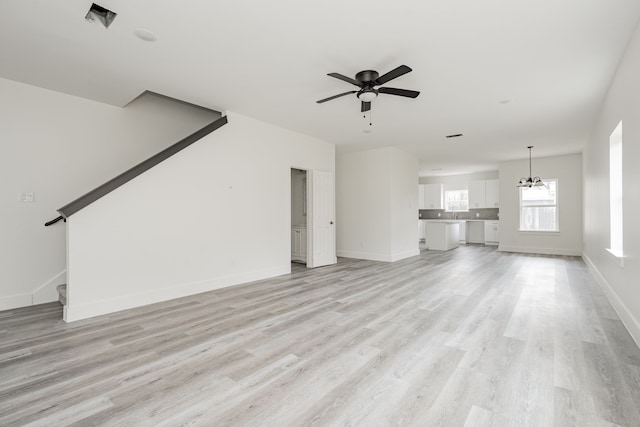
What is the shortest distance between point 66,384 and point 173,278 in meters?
2.21

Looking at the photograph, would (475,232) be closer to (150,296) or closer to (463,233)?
(463,233)

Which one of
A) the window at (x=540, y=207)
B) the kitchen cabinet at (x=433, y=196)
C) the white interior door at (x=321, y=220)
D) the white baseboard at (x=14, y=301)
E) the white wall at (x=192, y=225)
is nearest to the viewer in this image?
the white wall at (x=192, y=225)

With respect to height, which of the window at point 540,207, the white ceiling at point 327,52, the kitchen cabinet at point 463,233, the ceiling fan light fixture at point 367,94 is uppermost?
the white ceiling at point 327,52

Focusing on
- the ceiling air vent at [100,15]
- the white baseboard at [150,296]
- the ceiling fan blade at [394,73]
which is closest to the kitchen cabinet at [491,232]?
the white baseboard at [150,296]

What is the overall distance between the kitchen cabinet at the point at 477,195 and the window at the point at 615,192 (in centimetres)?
757

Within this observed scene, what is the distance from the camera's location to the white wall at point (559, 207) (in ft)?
27.2

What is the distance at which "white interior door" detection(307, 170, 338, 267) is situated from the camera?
645 centimetres

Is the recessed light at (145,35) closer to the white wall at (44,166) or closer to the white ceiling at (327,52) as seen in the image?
the white ceiling at (327,52)

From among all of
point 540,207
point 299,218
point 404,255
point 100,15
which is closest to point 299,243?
point 299,218

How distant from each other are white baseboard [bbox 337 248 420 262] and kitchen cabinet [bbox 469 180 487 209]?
458 cm

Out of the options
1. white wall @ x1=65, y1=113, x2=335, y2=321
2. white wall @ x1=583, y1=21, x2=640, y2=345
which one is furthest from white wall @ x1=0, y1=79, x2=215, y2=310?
white wall @ x1=583, y1=21, x2=640, y2=345

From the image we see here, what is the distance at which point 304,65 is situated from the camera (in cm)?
338

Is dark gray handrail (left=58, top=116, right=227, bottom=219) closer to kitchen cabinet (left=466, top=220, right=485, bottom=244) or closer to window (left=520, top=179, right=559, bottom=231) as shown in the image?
window (left=520, top=179, right=559, bottom=231)

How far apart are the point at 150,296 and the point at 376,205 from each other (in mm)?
5230
